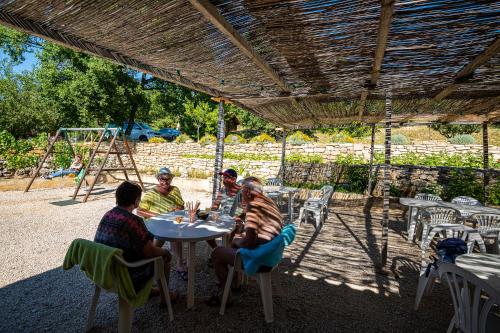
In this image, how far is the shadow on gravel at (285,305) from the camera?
2.48m

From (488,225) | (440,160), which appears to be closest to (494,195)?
(440,160)

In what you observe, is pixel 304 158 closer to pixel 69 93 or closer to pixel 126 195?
pixel 126 195

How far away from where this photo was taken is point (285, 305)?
9.32 feet

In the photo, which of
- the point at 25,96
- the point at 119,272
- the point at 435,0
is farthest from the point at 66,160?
the point at 435,0

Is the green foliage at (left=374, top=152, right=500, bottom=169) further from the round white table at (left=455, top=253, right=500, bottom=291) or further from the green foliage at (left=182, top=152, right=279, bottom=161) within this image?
the round white table at (left=455, top=253, right=500, bottom=291)

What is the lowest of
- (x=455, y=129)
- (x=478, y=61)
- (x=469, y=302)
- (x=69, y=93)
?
(x=469, y=302)

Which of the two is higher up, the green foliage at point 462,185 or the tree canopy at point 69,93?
the tree canopy at point 69,93

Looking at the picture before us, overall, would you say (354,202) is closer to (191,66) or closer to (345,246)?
(345,246)

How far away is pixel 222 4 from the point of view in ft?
6.88

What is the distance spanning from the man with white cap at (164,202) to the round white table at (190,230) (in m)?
0.35

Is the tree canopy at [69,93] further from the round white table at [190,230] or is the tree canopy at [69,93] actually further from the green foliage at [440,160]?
the round white table at [190,230]

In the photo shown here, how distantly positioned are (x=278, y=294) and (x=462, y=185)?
25.4 feet

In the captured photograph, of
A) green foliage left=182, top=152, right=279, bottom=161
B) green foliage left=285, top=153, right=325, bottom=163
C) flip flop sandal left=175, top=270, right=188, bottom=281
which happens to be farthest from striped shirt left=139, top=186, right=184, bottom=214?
green foliage left=182, top=152, right=279, bottom=161

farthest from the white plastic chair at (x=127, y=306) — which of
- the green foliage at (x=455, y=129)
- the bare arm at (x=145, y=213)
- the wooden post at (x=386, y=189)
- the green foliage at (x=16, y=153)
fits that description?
the green foliage at (x=455, y=129)
